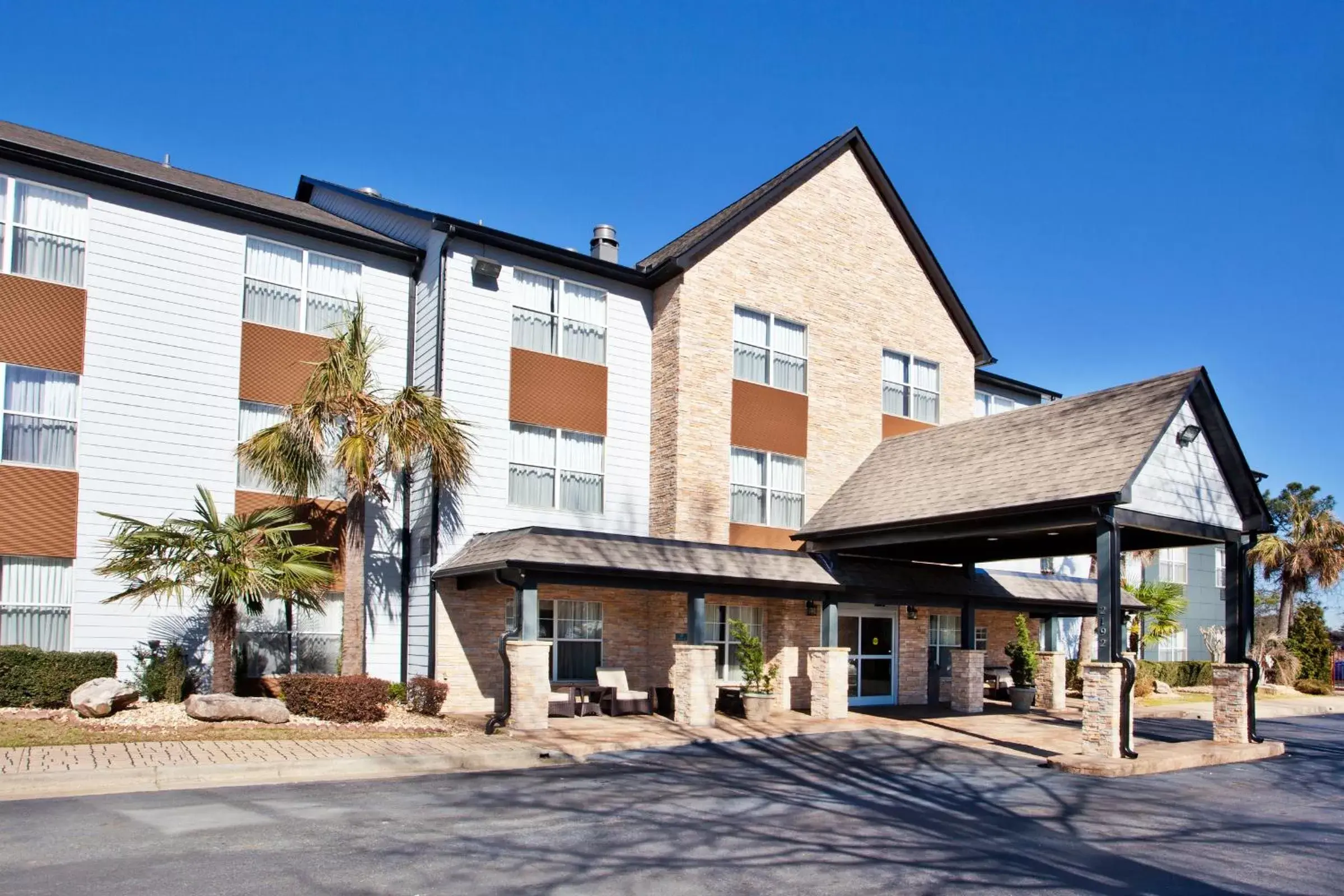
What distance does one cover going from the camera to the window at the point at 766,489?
78.6 ft

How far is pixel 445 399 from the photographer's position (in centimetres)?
2075

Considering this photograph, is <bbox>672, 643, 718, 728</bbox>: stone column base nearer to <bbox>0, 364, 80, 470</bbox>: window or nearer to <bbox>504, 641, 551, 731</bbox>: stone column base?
<bbox>504, 641, 551, 731</bbox>: stone column base

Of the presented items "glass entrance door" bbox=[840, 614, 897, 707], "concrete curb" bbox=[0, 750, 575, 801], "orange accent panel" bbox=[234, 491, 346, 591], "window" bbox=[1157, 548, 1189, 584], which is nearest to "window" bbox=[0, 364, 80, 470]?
"orange accent panel" bbox=[234, 491, 346, 591]

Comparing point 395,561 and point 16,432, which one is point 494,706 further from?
point 16,432

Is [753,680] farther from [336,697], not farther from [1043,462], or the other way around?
[336,697]

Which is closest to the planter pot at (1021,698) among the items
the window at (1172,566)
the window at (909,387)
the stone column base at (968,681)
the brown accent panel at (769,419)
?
the stone column base at (968,681)

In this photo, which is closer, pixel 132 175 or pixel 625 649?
pixel 132 175

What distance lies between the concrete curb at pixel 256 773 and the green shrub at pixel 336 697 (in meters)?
3.17

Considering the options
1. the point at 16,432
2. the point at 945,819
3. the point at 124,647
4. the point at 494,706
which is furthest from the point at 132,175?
the point at 945,819

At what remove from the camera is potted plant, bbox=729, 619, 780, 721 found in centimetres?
2117

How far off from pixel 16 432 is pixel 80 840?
1046cm

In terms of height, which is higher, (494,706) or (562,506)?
(562,506)

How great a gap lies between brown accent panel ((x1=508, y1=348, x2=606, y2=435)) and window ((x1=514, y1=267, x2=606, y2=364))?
0.78 ft

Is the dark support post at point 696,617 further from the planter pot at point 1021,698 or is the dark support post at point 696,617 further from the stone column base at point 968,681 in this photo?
the planter pot at point 1021,698
